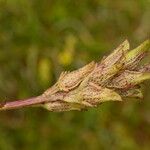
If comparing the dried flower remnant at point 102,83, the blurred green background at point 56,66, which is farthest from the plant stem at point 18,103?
the blurred green background at point 56,66

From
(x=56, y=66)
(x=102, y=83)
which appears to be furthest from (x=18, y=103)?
(x=56, y=66)

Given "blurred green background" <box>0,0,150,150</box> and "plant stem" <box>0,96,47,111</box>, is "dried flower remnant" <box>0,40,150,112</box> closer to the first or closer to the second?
"plant stem" <box>0,96,47,111</box>

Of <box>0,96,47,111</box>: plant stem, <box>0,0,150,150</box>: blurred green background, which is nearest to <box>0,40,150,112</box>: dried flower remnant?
<box>0,96,47,111</box>: plant stem

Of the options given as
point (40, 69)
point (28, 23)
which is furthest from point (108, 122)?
point (28, 23)

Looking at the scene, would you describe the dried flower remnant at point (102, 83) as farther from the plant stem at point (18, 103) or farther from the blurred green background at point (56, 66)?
the blurred green background at point (56, 66)

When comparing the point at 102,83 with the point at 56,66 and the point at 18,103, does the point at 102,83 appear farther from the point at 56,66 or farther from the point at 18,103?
the point at 56,66
